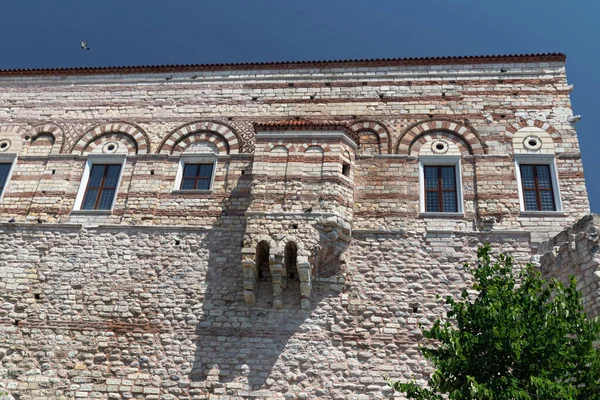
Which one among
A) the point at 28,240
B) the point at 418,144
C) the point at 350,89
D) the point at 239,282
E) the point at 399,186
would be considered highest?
the point at 350,89

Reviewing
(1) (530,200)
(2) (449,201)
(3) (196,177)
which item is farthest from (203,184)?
(1) (530,200)

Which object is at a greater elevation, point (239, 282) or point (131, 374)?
point (239, 282)

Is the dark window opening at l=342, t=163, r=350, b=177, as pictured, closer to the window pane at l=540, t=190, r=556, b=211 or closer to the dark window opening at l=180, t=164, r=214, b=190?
the dark window opening at l=180, t=164, r=214, b=190

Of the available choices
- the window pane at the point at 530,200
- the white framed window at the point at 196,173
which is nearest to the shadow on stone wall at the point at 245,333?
the white framed window at the point at 196,173

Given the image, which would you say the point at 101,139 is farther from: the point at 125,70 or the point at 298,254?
the point at 298,254

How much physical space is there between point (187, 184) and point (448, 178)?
562cm

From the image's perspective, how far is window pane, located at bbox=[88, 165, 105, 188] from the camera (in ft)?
41.9

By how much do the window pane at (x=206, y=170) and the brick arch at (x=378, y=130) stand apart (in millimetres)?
3213

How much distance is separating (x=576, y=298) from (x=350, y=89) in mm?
7562

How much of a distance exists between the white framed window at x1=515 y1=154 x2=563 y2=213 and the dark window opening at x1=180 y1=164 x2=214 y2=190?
6546 mm

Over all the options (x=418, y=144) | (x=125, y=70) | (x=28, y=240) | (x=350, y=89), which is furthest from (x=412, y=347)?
(x=125, y=70)

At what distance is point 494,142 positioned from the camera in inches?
483

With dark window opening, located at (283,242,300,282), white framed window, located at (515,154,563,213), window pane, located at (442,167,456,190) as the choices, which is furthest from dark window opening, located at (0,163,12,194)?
white framed window, located at (515,154,563,213)

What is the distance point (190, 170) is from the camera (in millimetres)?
12688
